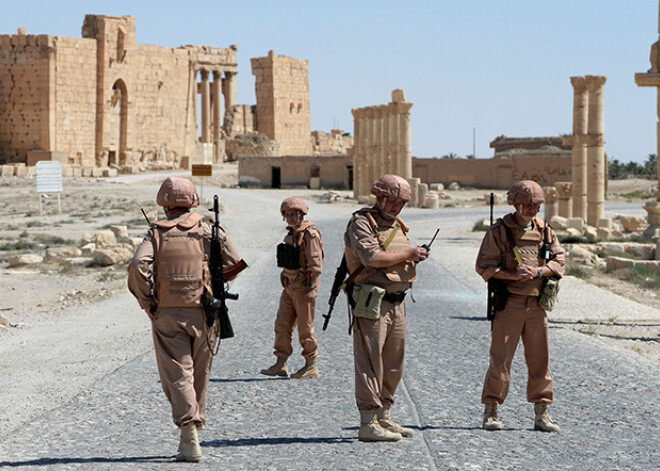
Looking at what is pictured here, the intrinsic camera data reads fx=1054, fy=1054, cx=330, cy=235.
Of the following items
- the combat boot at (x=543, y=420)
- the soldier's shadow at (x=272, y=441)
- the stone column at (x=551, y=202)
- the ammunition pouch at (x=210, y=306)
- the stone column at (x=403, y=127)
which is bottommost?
the soldier's shadow at (x=272, y=441)

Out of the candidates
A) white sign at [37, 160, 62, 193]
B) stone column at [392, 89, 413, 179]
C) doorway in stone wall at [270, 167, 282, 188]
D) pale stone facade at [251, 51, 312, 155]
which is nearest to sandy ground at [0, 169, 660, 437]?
white sign at [37, 160, 62, 193]

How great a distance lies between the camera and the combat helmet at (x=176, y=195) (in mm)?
7047

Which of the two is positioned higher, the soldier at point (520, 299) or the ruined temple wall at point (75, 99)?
the ruined temple wall at point (75, 99)

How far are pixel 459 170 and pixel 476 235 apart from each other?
76.7ft

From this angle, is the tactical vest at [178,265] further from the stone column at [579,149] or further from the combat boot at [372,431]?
the stone column at [579,149]

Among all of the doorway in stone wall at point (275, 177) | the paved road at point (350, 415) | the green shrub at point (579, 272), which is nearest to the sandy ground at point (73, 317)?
the green shrub at point (579, 272)

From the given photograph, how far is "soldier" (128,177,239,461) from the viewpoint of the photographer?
6.77 meters

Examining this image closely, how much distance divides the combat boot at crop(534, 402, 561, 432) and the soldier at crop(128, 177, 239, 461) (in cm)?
238

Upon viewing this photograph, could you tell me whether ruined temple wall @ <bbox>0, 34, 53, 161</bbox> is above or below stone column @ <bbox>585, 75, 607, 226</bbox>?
above

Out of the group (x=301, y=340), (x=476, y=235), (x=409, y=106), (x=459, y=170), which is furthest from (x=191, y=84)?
(x=301, y=340)

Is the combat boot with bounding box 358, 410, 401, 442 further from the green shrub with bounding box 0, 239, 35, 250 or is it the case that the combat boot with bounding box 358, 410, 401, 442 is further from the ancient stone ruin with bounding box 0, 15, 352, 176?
the ancient stone ruin with bounding box 0, 15, 352, 176

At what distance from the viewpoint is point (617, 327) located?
546 inches

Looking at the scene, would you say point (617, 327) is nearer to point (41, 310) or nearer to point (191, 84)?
point (41, 310)

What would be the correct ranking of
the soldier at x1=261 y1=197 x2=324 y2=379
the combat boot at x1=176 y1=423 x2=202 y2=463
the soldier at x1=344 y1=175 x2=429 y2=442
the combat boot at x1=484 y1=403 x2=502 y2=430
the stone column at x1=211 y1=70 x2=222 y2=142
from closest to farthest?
1. the combat boot at x1=176 y1=423 x2=202 y2=463
2. the soldier at x1=344 y1=175 x2=429 y2=442
3. the combat boot at x1=484 y1=403 x2=502 y2=430
4. the soldier at x1=261 y1=197 x2=324 y2=379
5. the stone column at x1=211 y1=70 x2=222 y2=142
